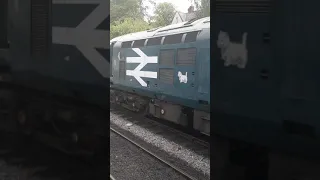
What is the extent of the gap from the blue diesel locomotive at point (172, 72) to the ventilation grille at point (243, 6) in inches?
211

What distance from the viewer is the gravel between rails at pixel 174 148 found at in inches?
257

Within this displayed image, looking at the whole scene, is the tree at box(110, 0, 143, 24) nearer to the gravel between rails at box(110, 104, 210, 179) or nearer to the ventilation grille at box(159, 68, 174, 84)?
the gravel between rails at box(110, 104, 210, 179)

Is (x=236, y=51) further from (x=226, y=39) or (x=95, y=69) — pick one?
(x=95, y=69)

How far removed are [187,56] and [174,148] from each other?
2.21 metres

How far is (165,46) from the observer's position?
29.0 ft

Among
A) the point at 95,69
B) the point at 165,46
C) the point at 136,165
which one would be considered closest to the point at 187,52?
the point at 165,46

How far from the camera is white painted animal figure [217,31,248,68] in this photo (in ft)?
5.21

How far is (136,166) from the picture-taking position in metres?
6.64

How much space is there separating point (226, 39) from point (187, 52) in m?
6.21

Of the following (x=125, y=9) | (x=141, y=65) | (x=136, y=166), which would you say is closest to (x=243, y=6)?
(x=136, y=166)

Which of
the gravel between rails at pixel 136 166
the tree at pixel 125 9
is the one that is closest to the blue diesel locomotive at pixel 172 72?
the gravel between rails at pixel 136 166

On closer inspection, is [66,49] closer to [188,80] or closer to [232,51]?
[232,51]

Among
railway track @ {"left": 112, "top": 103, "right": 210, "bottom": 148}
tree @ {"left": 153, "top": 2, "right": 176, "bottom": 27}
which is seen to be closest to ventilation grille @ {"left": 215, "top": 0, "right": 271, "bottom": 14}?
railway track @ {"left": 112, "top": 103, "right": 210, "bottom": 148}

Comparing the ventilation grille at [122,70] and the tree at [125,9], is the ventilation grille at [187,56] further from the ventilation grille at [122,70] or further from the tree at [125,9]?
the tree at [125,9]
